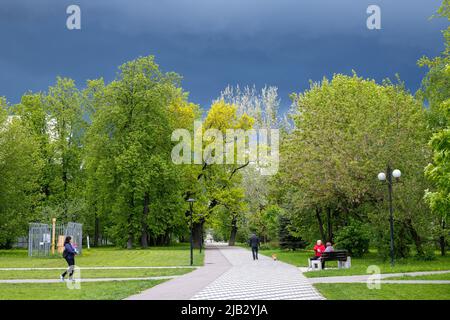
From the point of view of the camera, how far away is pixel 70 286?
16734 millimetres

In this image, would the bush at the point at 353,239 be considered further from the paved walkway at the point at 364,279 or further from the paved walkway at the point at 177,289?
the paved walkway at the point at 177,289

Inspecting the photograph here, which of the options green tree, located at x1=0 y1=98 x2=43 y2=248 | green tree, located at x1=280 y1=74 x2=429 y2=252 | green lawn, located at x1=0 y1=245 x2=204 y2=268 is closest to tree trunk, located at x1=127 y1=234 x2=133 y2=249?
green lawn, located at x1=0 y1=245 x2=204 y2=268

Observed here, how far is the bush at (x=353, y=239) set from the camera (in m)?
31.8

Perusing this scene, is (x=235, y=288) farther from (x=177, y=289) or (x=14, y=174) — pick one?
(x=14, y=174)

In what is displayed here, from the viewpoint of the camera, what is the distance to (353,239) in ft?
105

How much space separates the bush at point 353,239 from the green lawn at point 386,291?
16.2 m

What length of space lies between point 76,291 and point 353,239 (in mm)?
20547

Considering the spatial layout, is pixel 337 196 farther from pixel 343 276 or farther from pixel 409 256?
pixel 343 276

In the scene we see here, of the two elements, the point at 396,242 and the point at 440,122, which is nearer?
the point at 396,242

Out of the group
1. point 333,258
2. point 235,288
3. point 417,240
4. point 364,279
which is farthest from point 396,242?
point 235,288

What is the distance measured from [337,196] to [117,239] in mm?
26988

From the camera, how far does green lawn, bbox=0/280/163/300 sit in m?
13.8

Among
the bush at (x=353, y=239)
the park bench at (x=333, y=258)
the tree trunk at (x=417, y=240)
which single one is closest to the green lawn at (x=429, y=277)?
the park bench at (x=333, y=258)

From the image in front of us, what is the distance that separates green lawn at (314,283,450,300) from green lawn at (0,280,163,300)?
5.33 meters
